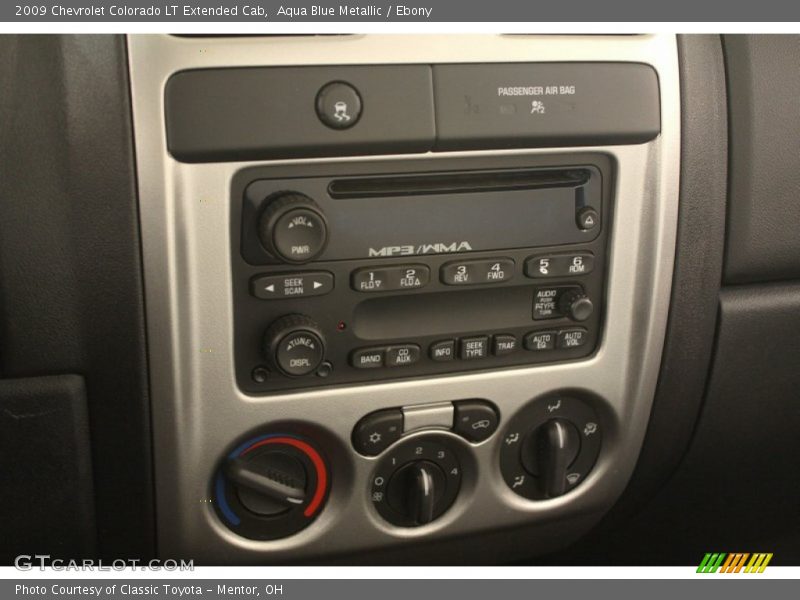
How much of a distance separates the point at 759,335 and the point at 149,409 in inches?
24.9

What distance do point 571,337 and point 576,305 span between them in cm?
4

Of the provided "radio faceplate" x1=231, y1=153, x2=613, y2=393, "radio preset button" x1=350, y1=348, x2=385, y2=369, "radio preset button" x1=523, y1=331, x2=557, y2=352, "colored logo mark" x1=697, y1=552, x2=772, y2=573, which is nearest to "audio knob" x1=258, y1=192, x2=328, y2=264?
"radio faceplate" x1=231, y1=153, x2=613, y2=393

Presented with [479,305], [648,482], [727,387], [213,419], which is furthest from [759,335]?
[213,419]

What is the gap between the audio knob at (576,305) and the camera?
0.93 metres

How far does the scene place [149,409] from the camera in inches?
33.5

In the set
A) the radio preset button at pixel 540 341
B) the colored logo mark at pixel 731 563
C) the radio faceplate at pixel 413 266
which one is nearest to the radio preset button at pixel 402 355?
the radio faceplate at pixel 413 266

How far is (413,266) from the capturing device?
34.5 inches

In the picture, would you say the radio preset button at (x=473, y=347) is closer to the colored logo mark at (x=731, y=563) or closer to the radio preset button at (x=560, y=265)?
the radio preset button at (x=560, y=265)

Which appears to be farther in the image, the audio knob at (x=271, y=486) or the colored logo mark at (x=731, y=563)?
the colored logo mark at (x=731, y=563)

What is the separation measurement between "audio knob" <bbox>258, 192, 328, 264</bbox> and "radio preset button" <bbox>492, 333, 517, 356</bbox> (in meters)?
0.20

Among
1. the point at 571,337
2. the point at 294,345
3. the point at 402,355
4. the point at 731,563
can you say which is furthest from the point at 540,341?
the point at 731,563

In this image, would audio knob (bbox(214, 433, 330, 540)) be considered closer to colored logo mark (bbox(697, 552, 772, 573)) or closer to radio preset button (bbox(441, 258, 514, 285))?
radio preset button (bbox(441, 258, 514, 285))

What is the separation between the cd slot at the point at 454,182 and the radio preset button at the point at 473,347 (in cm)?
14

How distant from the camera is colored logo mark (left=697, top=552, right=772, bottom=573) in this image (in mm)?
1147
